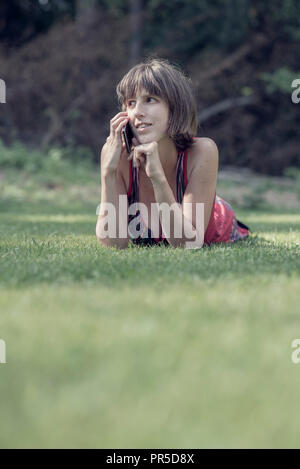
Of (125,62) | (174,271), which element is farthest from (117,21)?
(174,271)

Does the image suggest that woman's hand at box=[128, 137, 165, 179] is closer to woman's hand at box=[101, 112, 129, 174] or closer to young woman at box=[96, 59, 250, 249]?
young woman at box=[96, 59, 250, 249]

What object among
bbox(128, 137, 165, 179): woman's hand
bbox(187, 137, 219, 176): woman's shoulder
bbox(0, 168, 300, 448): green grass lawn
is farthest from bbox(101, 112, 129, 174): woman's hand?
bbox(0, 168, 300, 448): green grass lawn

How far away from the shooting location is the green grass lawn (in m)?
1.35

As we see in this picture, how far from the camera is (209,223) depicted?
4.56 meters

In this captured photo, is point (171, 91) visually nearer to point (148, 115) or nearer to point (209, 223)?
point (148, 115)

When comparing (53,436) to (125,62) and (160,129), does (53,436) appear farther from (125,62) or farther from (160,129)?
(125,62)

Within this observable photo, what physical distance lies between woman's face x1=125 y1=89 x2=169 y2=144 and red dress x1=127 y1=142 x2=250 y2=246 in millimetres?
323

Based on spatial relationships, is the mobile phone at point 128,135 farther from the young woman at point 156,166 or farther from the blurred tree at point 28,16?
the blurred tree at point 28,16

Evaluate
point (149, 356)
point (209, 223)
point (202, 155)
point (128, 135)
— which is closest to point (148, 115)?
point (128, 135)

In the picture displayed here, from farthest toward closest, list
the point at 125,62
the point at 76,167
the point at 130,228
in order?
the point at 125,62
the point at 76,167
the point at 130,228

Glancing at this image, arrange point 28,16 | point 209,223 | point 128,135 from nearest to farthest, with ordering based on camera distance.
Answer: point 128,135
point 209,223
point 28,16

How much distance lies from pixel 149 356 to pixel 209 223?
115 inches

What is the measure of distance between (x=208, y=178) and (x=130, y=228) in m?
0.76
